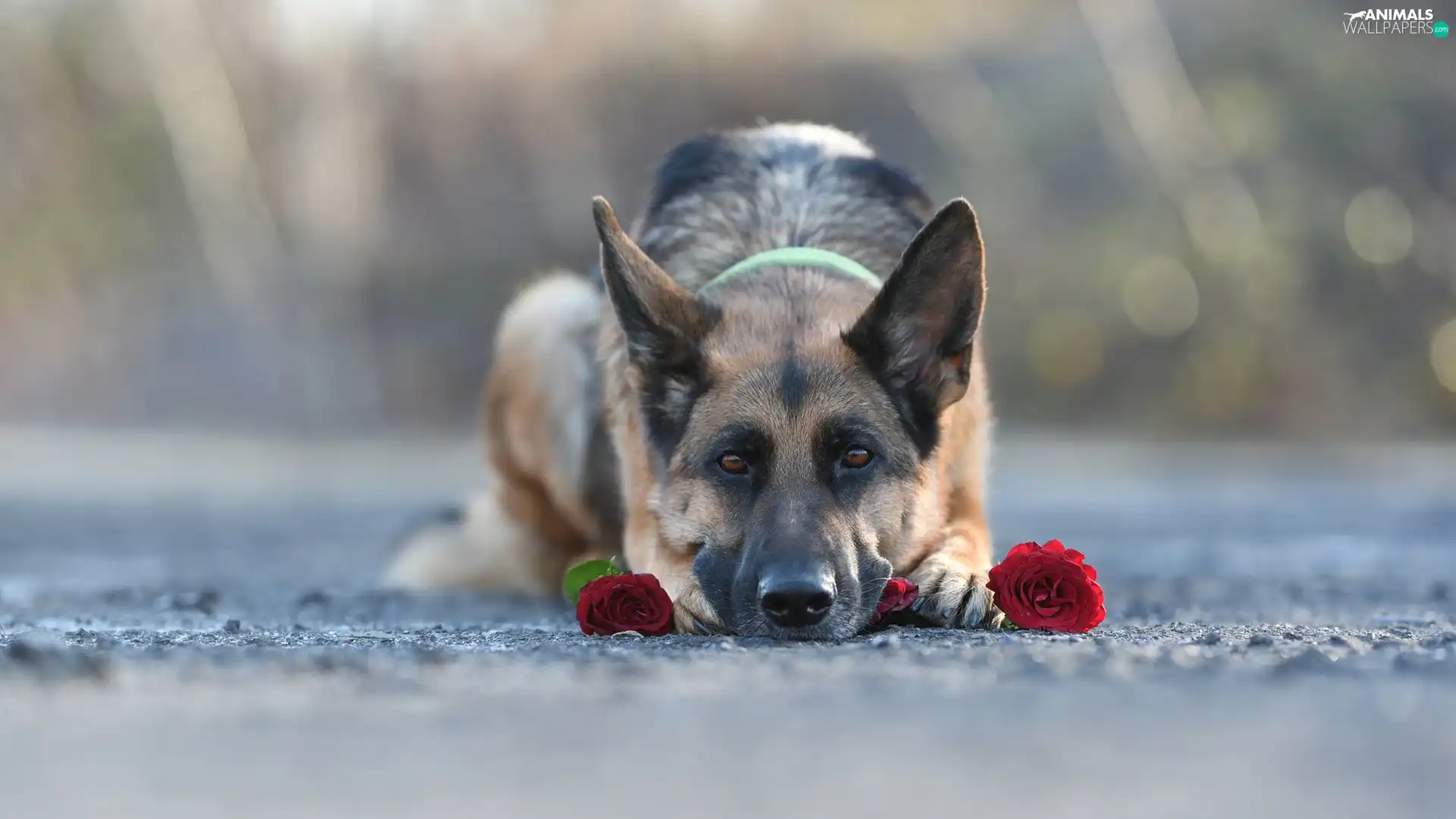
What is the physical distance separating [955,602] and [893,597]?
0.63ft

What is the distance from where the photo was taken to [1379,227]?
79.9 ft

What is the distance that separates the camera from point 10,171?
88.0 feet

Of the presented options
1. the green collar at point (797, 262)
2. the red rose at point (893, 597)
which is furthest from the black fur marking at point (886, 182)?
the red rose at point (893, 597)

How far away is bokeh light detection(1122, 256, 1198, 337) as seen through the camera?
76.2ft

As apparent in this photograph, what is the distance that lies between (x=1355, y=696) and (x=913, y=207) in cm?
317

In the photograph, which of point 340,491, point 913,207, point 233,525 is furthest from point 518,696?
point 340,491

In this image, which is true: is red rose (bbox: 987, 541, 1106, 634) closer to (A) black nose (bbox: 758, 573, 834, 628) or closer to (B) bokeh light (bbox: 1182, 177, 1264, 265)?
(A) black nose (bbox: 758, 573, 834, 628)

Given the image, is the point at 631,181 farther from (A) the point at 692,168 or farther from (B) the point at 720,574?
(B) the point at 720,574

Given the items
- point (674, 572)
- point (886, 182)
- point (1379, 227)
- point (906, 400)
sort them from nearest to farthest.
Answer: point (906, 400), point (674, 572), point (886, 182), point (1379, 227)

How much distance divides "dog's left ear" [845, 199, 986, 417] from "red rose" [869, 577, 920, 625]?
0.59 metres

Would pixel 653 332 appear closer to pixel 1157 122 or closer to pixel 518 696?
pixel 518 696

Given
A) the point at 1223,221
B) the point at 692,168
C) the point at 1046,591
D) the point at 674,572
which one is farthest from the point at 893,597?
the point at 1223,221

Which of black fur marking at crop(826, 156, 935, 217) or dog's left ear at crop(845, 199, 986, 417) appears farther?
black fur marking at crop(826, 156, 935, 217)

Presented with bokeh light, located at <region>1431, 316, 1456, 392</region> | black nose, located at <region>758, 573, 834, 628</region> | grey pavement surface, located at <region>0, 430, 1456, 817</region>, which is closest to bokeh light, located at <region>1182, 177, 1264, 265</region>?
bokeh light, located at <region>1431, 316, 1456, 392</region>
